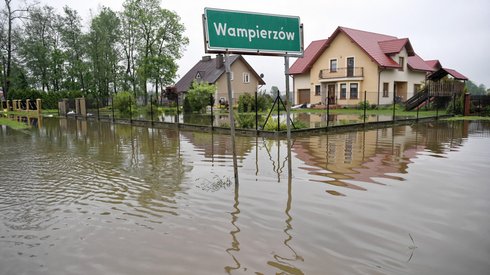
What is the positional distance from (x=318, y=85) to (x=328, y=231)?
36.2 meters

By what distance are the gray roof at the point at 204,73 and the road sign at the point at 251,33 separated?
130 feet

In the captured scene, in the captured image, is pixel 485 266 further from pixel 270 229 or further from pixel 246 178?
pixel 246 178

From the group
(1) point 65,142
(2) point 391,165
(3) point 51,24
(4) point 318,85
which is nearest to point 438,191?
(2) point 391,165

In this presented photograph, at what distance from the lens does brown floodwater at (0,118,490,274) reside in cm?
352

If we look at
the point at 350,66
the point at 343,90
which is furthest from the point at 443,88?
the point at 343,90

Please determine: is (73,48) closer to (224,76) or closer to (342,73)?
(224,76)

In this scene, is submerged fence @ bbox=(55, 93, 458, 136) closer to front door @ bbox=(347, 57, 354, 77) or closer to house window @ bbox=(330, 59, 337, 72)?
front door @ bbox=(347, 57, 354, 77)

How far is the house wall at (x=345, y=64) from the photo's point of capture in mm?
34781

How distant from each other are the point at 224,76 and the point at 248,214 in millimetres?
43769

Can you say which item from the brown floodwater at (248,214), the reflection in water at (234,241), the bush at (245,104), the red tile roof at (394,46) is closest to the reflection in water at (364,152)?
the brown floodwater at (248,214)

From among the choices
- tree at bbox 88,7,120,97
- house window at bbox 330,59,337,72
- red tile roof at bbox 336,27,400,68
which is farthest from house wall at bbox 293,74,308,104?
tree at bbox 88,7,120,97

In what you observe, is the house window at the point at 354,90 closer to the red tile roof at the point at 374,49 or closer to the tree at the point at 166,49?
the red tile roof at the point at 374,49

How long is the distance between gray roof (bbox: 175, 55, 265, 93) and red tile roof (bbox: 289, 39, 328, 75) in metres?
8.61

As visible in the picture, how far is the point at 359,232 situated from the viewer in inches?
163
